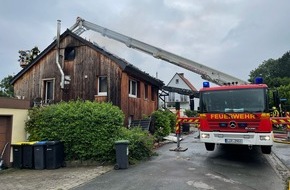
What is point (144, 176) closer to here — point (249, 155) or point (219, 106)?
point (219, 106)

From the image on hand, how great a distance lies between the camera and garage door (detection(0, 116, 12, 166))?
10219 mm

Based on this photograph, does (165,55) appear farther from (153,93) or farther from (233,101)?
(233,101)

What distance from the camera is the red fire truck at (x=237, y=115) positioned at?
905 centimetres

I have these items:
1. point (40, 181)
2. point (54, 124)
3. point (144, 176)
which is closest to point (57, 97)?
point (54, 124)

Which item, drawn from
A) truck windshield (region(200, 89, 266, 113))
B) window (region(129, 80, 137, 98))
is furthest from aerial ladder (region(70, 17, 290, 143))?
window (region(129, 80, 137, 98))

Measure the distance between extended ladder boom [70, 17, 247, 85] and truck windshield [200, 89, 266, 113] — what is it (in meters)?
5.52

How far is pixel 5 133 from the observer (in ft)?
34.1

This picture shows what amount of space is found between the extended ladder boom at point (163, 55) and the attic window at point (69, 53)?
10.7ft

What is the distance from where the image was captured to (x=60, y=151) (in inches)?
402

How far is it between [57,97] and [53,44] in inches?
148

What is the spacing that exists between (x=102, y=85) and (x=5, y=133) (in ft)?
24.3

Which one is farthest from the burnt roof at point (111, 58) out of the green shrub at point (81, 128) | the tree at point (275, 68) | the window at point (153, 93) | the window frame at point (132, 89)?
the tree at point (275, 68)

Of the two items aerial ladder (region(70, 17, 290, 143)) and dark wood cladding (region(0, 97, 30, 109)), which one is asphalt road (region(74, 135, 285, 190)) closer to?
aerial ladder (region(70, 17, 290, 143))

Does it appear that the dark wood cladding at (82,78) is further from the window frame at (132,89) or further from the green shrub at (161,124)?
the green shrub at (161,124)
